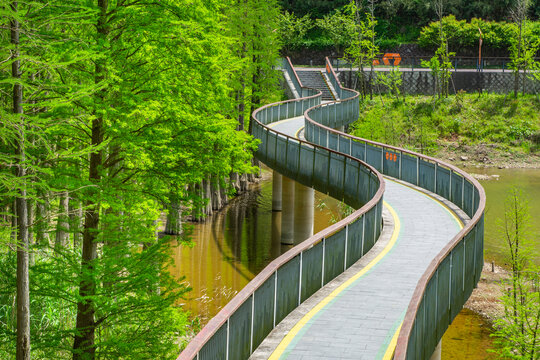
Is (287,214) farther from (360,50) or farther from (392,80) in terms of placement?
(392,80)

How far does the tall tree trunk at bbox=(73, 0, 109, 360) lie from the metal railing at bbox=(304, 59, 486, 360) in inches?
278

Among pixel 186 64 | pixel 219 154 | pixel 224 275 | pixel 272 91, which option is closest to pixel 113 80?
pixel 186 64

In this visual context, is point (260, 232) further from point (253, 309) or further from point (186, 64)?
point (253, 309)

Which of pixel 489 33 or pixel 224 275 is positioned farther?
pixel 489 33

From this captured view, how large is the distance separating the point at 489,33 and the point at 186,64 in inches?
2414

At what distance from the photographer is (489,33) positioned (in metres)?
74.6

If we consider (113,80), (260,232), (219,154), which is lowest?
(260,232)

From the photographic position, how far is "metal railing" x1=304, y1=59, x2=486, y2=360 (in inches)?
462

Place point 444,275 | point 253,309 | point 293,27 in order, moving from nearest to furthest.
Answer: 1. point 253,309
2. point 444,275
3. point 293,27

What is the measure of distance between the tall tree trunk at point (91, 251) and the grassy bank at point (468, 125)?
41184 mm

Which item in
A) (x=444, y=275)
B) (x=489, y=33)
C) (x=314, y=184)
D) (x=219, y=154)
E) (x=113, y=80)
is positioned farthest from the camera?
(x=489, y=33)

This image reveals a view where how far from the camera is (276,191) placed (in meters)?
45.3

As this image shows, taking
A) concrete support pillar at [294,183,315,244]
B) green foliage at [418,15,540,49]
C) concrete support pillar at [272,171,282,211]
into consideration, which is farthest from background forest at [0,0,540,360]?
green foliage at [418,15,540,49]

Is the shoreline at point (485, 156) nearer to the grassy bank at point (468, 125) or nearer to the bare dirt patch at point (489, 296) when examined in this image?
the grassy bank at point (468, 125)
